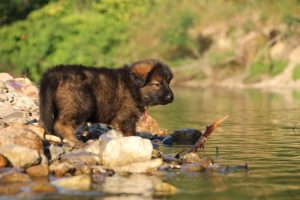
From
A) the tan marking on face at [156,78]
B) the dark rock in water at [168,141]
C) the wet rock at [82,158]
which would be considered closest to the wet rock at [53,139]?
the wet rock at [82,158]

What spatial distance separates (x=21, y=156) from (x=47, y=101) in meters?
1.88

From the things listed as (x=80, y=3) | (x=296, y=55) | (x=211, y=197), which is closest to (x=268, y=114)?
(x=211, y=197)

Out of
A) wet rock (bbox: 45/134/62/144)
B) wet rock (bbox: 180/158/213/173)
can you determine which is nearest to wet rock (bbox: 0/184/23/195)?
wet rock (bbox: 180/158/213/173)

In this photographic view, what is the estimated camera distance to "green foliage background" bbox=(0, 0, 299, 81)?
46.0m

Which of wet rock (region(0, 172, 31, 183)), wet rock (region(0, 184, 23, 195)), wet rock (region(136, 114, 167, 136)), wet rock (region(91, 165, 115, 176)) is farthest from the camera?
wet rock (region(136, 114, 167, 136))

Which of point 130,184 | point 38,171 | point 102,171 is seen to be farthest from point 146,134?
point 130,184

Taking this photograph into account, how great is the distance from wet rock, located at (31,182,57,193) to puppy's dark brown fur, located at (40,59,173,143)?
291 cm

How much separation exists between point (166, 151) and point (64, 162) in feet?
8.68

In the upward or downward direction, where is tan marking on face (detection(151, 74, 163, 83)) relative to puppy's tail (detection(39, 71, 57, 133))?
upward

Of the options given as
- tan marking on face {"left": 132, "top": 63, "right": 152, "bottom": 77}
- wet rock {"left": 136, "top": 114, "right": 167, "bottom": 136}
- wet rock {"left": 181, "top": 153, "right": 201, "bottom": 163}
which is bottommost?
wet rock {"left": 181, "top": 153, "right": 201, "bottom": 163}

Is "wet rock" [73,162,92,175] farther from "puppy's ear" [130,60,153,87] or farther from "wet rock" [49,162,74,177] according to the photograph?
"puppy's ear" [130,60,153,87]

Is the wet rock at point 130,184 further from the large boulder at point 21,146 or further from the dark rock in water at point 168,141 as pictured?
the dark rock in water at point 168,141

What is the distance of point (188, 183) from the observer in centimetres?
890

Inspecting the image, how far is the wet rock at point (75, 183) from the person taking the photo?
329 inches
